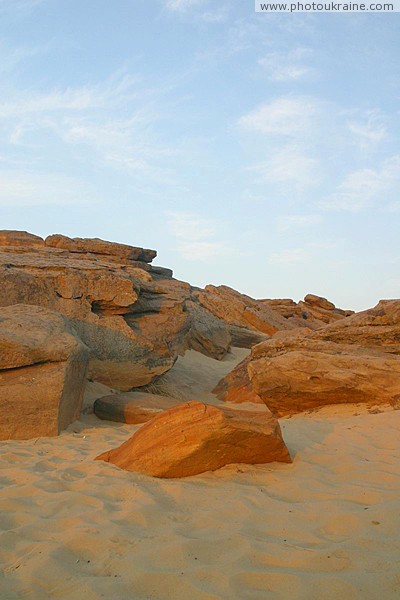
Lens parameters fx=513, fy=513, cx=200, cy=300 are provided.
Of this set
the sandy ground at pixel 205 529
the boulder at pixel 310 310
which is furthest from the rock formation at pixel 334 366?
the boulder at pixel 310 310

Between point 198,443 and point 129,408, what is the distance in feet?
10.2

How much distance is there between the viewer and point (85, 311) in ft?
27.4

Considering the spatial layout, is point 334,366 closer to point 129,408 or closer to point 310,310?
point 129,408

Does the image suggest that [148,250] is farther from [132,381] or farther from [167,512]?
[167,512]

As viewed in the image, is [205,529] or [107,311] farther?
[107,311]

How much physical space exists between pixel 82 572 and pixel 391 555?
1.48 m

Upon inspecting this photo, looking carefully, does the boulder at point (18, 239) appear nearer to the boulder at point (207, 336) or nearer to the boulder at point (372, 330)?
the boulder at point (207, 336)

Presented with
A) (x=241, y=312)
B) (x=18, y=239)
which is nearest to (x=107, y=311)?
(x=241, y=312)

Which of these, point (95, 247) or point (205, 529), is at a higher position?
point (95, 247)

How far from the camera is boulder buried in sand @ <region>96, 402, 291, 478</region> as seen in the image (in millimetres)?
3994

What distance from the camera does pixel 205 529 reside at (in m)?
2.91

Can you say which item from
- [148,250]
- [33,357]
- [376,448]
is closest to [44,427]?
[33,357]

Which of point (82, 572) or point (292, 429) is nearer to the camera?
point (82, 572)

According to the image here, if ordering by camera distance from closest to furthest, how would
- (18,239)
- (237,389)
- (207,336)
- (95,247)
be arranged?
(237,389)
(207,336)
(95,247)
(18,239)
